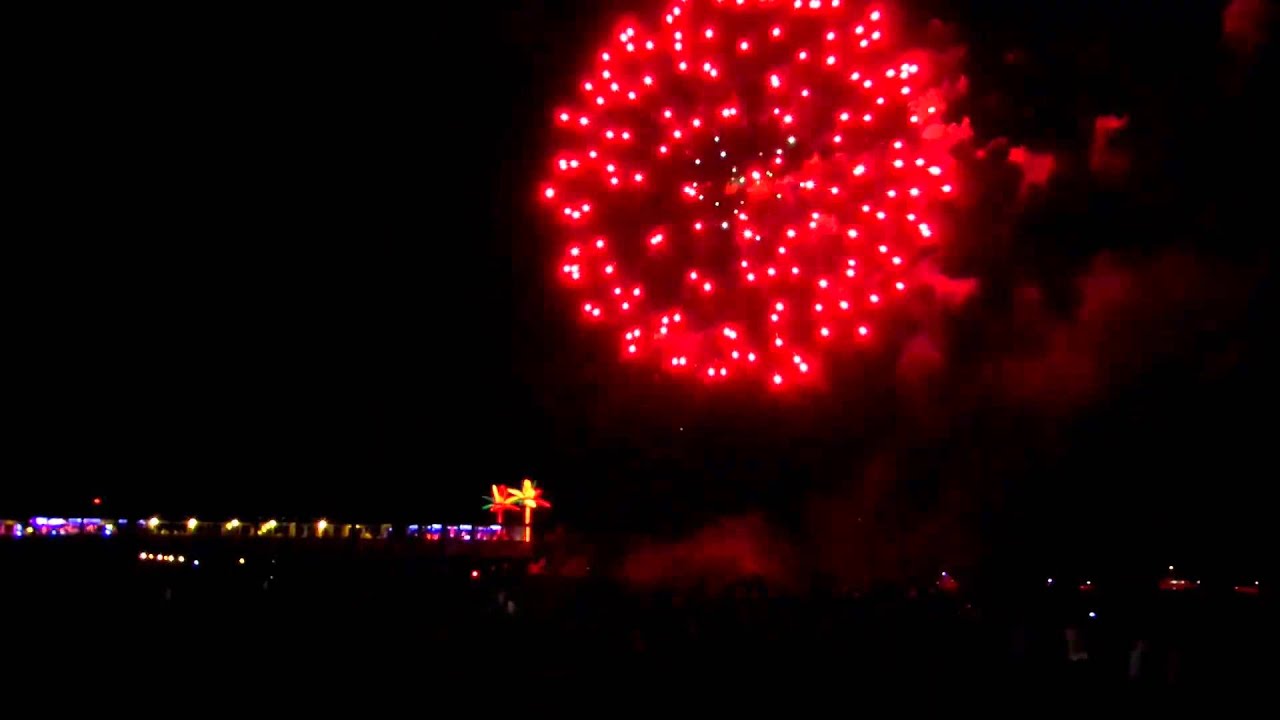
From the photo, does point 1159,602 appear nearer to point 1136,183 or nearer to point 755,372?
point 755,372

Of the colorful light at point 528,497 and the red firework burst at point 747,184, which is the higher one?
the red firework burst at point 747,184

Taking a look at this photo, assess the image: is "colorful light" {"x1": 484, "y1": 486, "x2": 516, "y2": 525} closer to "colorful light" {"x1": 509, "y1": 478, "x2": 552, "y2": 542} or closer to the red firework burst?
"colorful light" {"x1": 509, "y1": 478, "x2": 552, "y2": 542}

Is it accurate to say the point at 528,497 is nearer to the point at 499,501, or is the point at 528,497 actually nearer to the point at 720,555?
the point at 499,501

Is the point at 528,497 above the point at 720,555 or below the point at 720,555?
above

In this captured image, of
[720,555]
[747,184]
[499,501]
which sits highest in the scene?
[747,184]

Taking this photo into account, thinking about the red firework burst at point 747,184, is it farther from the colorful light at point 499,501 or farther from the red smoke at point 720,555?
the colorful light at point 499,501

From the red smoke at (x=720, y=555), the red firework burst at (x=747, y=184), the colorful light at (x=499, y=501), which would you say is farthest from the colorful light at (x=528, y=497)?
the red firework burst at (x=747, y=184)

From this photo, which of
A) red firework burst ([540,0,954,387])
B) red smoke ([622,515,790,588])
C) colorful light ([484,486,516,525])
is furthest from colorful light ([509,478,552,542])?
red firework burst ([540,0,954,387])

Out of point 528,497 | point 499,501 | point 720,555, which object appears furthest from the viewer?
point 499,501

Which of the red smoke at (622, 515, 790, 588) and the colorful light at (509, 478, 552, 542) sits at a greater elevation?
the colorful light at (509, 478, 552, 542)

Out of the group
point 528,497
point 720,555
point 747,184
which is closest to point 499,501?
point 528,497

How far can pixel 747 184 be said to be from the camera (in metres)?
10.0

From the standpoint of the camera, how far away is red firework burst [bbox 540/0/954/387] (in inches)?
382

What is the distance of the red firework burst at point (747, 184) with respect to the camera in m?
9.70
